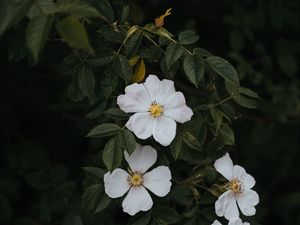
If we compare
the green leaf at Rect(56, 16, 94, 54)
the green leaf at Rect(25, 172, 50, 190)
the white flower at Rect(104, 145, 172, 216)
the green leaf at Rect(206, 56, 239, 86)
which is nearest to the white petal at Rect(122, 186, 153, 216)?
the white flower at Rect(104, 145, 172, 216)

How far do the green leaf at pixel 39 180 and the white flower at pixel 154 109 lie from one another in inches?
28.6

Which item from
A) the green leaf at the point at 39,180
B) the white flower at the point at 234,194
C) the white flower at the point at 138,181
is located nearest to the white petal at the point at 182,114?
the white flower at the point at 138,181

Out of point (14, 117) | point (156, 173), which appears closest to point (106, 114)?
point (156, 173)

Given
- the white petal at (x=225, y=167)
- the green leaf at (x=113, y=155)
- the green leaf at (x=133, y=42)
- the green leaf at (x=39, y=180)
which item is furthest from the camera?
the green leaf at (x=39, y=180)

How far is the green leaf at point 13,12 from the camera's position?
4.58 feet

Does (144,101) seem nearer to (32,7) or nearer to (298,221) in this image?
(32,7)

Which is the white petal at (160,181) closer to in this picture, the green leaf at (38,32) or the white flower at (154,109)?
the white flower at (154,109)

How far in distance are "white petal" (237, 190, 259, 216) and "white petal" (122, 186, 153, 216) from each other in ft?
0.90

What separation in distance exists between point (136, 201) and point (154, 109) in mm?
257

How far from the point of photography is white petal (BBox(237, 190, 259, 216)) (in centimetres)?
174

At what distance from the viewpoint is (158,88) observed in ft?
5.45

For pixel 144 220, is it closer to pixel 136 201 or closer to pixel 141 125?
pixel 136 201

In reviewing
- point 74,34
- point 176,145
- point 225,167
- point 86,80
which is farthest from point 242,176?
point 74,34

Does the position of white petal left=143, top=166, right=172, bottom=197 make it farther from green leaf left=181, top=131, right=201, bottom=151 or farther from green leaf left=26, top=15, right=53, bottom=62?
green leaf left=26, top=15, right=53, bottom=62
